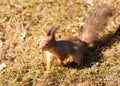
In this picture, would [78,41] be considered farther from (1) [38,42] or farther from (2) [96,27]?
(1) [38,42]

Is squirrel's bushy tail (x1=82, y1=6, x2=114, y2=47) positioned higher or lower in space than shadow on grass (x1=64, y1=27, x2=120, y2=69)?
higher

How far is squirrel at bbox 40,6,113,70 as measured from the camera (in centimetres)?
529

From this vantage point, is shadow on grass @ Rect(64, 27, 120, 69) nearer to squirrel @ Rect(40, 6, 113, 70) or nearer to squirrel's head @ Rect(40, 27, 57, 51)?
squirrel @ Rect(40, 6, 113, 70)

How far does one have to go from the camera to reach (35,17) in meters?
6.64

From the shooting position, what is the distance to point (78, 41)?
18.2ft

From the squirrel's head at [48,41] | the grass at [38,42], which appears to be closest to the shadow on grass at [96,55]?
the grass at [38,42]

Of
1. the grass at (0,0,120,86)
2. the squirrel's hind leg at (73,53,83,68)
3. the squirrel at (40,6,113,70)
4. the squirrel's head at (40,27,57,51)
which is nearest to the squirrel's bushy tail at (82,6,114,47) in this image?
the squirrel at (40,6,113,70)

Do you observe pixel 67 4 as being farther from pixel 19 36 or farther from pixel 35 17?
pixel 19 36

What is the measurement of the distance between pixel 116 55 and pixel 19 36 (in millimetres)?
1633

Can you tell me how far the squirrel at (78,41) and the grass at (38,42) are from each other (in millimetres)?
151

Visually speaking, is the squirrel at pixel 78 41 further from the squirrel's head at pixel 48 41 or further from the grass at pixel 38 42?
the grass at pixel 38 42

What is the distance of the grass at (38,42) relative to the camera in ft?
17.6

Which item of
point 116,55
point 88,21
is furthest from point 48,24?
point 116,55

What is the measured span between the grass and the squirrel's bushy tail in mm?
160
